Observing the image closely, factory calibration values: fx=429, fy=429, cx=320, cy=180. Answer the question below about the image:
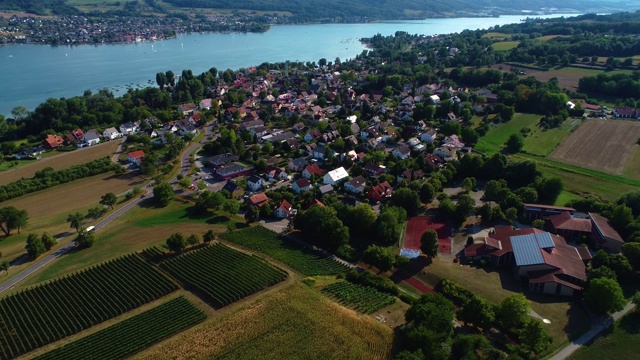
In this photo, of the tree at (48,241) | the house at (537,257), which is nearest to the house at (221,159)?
the tree at (48,241)

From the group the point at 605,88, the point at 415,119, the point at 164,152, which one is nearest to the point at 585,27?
the point at 605,88

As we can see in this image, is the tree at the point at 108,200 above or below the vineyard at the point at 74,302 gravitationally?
above

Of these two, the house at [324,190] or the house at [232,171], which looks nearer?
the house at [324,190]

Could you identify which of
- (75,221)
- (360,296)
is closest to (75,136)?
(75,221)

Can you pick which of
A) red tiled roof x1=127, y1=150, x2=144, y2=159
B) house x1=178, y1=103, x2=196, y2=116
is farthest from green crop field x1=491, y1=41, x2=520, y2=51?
red tiled roof x1=127, y1=150, x2=144, y2=159

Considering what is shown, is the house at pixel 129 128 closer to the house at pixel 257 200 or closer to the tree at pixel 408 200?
the house at pixel 257 200
